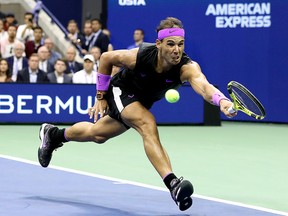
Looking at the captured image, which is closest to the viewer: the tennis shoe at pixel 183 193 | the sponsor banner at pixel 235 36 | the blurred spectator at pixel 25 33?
the tennis shoe at pixel 183 193

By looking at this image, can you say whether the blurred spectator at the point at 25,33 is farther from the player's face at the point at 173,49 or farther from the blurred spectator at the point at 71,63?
the player's face at the point at 173,49

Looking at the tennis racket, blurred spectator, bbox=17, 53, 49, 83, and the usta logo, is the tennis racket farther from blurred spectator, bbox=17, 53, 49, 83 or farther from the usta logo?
the usta logo

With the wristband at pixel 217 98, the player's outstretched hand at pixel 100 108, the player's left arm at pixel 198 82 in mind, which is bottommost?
the player's outstretched hand at pixel 100 108

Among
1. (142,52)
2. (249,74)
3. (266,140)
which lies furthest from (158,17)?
(142,52)

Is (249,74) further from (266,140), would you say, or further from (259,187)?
(259,187)

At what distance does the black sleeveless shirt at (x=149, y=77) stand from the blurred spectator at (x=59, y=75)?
337 inches

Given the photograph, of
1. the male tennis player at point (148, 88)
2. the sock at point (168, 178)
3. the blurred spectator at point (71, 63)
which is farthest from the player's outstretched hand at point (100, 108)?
the blurred spectator at point (71, 63)

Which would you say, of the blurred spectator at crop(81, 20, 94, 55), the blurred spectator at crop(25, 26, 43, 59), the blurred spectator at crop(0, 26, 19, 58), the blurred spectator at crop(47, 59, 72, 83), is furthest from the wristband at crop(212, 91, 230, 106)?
the blurred spectator at crop(81, 20, 94, 55)

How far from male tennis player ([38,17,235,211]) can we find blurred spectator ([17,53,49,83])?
7.85m

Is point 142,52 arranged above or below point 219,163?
above

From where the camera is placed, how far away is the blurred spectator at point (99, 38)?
1975 cm

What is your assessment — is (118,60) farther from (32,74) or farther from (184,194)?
(32,74)

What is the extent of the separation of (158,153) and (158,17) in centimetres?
1187

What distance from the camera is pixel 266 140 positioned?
1488cm
